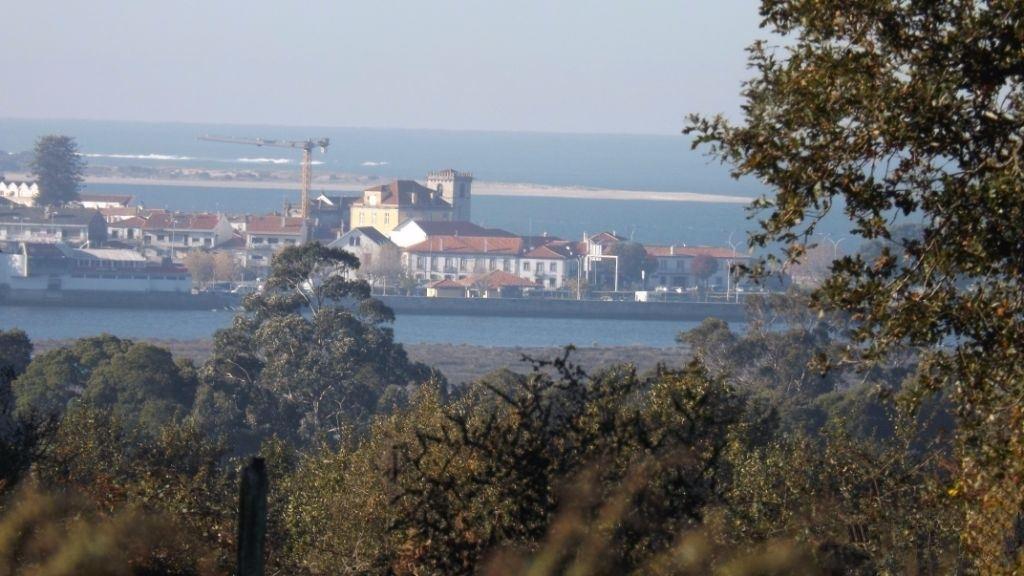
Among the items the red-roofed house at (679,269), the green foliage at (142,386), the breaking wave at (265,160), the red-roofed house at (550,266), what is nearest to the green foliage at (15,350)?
the green foliage at (142,386)

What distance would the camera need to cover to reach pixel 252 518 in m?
1.84

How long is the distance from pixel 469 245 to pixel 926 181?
4266 cm

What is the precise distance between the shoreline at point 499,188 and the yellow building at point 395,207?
38.1 meters

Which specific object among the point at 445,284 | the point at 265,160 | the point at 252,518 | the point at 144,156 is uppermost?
the point at 265,160

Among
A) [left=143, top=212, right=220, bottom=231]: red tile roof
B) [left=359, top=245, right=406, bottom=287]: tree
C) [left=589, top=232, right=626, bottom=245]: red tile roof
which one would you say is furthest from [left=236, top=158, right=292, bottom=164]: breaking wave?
[left=359, top=245, right=406, bottom=287]: tree

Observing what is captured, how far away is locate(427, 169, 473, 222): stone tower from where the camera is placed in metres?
58.0

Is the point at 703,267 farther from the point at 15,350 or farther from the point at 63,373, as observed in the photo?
the point at 63,373

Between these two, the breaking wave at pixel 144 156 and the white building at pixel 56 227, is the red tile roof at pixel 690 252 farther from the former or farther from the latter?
the breaking wave at pixel 144 156

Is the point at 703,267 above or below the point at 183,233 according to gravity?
below

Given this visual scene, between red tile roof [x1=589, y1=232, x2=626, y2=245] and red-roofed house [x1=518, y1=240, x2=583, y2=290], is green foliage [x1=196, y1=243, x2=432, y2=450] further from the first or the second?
red tile roof [x1=589, y1=232, x2=626, y2=245]

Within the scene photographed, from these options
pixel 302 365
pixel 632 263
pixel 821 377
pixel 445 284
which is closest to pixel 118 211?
pixel 445 284

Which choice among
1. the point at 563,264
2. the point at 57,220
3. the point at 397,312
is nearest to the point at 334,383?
the point at 397,312

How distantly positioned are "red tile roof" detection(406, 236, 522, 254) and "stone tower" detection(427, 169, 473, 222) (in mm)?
11981

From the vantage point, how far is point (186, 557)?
8.21 feet
